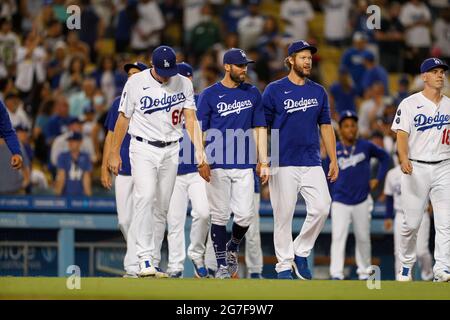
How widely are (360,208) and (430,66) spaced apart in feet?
10.5

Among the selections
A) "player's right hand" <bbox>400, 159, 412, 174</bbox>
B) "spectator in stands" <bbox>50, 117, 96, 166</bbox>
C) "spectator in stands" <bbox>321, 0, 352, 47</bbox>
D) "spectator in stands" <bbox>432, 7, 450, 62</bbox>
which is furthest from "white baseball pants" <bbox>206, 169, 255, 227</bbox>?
"spectator in stands" <bbox>432, 7, 450, 62</bbox>

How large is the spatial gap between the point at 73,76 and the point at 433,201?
30.3 ft

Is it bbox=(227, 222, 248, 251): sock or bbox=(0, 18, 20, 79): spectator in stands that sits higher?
bbox=(0, 18, 20, 79): spectator in stands

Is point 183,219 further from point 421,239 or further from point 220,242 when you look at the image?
point 421,239

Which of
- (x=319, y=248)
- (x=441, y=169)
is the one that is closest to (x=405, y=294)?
(x=441, y=169)

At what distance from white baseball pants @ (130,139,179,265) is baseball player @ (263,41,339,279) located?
107 cm

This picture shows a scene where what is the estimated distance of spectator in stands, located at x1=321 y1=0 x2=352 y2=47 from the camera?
2295 cm

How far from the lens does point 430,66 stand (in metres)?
12.9

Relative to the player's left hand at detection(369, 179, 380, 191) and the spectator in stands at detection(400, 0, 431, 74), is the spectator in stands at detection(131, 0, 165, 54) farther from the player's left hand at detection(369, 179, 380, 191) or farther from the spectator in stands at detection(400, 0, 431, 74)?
the player's left hand at detection(369, 179, 380, 191)

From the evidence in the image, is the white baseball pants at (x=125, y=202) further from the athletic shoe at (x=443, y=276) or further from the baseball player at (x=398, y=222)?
the baseball player at (x=398, y=222)

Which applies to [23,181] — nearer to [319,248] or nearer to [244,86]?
[319,248]

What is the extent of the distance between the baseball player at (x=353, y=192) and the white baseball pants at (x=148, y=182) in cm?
349

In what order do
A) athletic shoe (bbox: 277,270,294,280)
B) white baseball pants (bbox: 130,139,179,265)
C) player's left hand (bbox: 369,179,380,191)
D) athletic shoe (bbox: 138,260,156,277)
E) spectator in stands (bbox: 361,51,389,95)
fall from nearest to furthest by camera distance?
athletic shoe (bbox: 138,260,156,277), white baseball pants (bbox: 130,139,179,265), athletic shoe (bbox: 277,270,294,280), player's left hand (bbox: 369,179,380,191), spectator in stands (bbox: 361,51,389,95)

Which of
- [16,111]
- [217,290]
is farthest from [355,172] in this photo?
[16,111]
